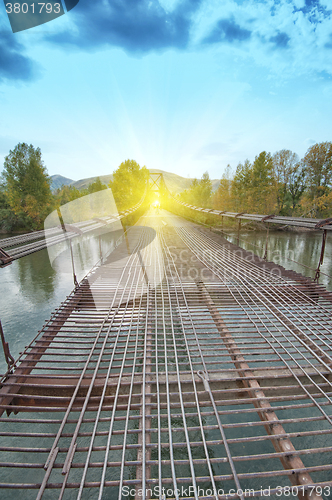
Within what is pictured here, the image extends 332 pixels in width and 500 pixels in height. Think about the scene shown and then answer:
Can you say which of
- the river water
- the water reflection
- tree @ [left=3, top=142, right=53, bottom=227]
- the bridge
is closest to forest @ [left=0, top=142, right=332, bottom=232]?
tree @ [left=3, top=142, right=53, bottom=227]

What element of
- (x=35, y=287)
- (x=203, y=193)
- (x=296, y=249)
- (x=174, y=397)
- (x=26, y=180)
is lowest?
(x=296, y=249)

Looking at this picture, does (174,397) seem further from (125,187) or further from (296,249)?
(125,187)

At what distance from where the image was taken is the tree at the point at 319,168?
18.7m

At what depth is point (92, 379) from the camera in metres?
2.25

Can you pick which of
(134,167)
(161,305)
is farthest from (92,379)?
(134,167)

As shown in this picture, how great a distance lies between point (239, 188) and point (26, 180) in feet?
57.8

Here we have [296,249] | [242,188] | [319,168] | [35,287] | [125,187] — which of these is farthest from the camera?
[125,187]

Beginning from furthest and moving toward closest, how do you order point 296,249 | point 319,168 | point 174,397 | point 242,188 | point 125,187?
point 125,187 → point 242,188 → point 319,168 → point 296,249 → point 174,397

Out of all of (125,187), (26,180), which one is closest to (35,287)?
(26,180)

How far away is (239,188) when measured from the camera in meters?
20.9

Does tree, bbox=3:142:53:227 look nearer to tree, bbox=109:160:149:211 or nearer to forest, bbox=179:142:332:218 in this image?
tree, bbox=109:160:149:211

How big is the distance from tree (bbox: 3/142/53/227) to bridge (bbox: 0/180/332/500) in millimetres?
18033

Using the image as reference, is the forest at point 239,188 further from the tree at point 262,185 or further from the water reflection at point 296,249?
the water reflection at point 296,249

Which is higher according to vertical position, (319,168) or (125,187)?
(319,168)
